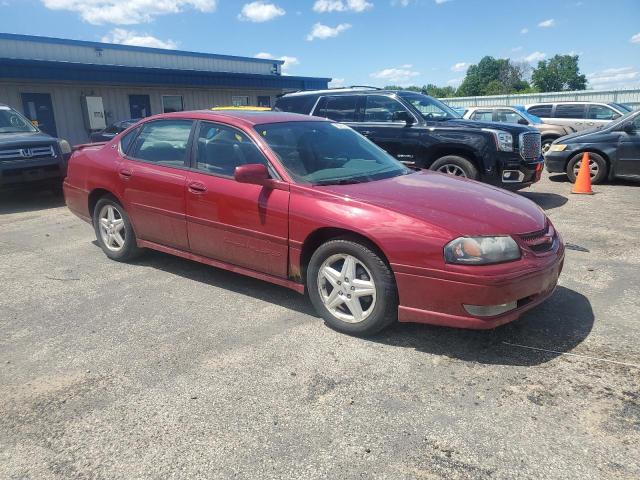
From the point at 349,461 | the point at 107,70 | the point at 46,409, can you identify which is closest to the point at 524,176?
the point at 349,461

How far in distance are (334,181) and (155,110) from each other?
60.6ft

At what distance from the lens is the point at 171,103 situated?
21.0 m

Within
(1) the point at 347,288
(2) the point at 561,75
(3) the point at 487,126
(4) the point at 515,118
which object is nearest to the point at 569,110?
(4) the point at 515,118

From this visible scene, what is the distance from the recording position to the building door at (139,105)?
64.6 ft

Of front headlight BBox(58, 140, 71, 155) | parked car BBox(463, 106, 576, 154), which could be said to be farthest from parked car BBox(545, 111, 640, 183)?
front headlight BBox(58, 140, 71, 155)

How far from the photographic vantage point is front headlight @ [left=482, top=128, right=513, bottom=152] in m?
7.59

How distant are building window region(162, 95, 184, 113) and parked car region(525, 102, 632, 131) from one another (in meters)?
14.0

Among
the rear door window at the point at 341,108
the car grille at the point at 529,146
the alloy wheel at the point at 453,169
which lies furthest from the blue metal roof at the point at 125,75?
the car grille at the point at 529,146

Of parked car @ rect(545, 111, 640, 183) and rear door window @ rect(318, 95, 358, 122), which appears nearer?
rear door window @ rect(318, 95, 358, 122)

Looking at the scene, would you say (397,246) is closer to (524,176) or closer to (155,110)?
(524,176)

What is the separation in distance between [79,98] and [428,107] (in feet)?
46.3

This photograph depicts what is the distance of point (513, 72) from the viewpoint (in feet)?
360

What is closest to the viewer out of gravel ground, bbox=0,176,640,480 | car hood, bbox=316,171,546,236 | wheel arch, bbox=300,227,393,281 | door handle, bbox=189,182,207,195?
gravel ground, bbox=0,176,640,480

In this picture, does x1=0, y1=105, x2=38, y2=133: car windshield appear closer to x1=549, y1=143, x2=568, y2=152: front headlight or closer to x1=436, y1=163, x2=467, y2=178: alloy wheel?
x1=436, y1=163, x2=467, y2=178: alloy wheel
